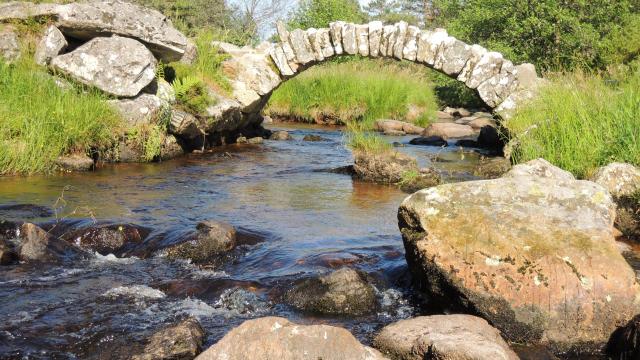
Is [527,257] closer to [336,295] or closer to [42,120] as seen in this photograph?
[336,295]

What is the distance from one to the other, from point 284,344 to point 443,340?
89 cm

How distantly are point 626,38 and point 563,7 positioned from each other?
9.21 feet

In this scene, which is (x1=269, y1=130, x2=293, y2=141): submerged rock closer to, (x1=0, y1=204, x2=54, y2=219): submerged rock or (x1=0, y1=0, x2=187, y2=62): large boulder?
(x1=0, y1=0, x2=187, y2=62): large boulder

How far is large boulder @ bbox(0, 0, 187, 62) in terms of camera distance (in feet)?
38.8

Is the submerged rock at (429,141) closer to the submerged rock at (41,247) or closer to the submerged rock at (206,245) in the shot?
the submerged rock at (206,245)

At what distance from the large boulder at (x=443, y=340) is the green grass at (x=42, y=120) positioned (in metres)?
7.09

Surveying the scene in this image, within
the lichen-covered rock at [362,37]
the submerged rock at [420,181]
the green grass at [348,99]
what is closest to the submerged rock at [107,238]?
the submerged rock at [420,181]

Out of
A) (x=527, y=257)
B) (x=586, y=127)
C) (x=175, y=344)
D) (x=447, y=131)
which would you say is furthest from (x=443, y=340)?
(x=447, y=131)

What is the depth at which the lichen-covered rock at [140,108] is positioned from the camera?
11.5 metres

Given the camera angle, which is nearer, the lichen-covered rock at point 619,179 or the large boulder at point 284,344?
the large boulder at point 284,344

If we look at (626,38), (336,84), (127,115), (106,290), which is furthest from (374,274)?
(626,38)

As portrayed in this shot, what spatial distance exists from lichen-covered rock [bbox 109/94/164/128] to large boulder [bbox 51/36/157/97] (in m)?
0.15

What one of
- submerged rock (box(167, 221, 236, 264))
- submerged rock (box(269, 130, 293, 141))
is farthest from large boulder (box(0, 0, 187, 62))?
submerged rock (box(167, 221, 236, 264))

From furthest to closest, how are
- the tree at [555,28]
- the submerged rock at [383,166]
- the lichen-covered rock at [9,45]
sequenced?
the tree at [555,28]
the lichen-covered rock at [9,45]
the submerged rock at [383,166]
